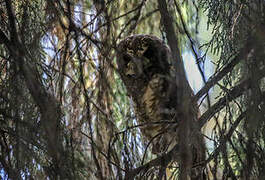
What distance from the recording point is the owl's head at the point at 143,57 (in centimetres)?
215

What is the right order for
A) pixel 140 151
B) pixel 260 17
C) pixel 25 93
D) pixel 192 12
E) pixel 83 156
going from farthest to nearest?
pixel 192 12, pixel 140 151, pixel 83 156, pixel 25 93, pixel 260 17

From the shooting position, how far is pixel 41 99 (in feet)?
3.76

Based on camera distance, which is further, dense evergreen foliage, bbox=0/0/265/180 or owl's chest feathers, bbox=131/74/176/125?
owl's chest feathers, bbox=131/74/176/125

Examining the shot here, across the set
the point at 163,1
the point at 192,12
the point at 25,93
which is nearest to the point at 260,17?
the point at 163,1

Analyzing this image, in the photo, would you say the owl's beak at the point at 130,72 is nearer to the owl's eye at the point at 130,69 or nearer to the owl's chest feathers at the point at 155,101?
the owl's eye at the point at 130,69

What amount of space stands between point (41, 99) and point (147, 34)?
1136 mm

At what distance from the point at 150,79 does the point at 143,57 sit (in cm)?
11

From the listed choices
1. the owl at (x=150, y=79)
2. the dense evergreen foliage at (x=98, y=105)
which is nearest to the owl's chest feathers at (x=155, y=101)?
the owl at (x=150, y=79)

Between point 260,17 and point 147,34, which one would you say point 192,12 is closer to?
point 147,34

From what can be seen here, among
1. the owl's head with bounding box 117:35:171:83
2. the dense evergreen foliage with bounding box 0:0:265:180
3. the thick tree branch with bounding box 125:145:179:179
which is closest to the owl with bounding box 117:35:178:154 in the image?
the owl's head with bounding box 117:35:171:83

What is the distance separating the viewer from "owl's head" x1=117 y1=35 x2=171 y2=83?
215 centimetres

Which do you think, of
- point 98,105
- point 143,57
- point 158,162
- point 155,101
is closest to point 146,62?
point 143,57

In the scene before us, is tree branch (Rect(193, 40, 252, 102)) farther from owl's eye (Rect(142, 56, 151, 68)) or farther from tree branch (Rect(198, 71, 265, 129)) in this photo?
owl's eye (Rect(142, 56, 151, 68))

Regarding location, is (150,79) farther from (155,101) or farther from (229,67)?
(229,67)
